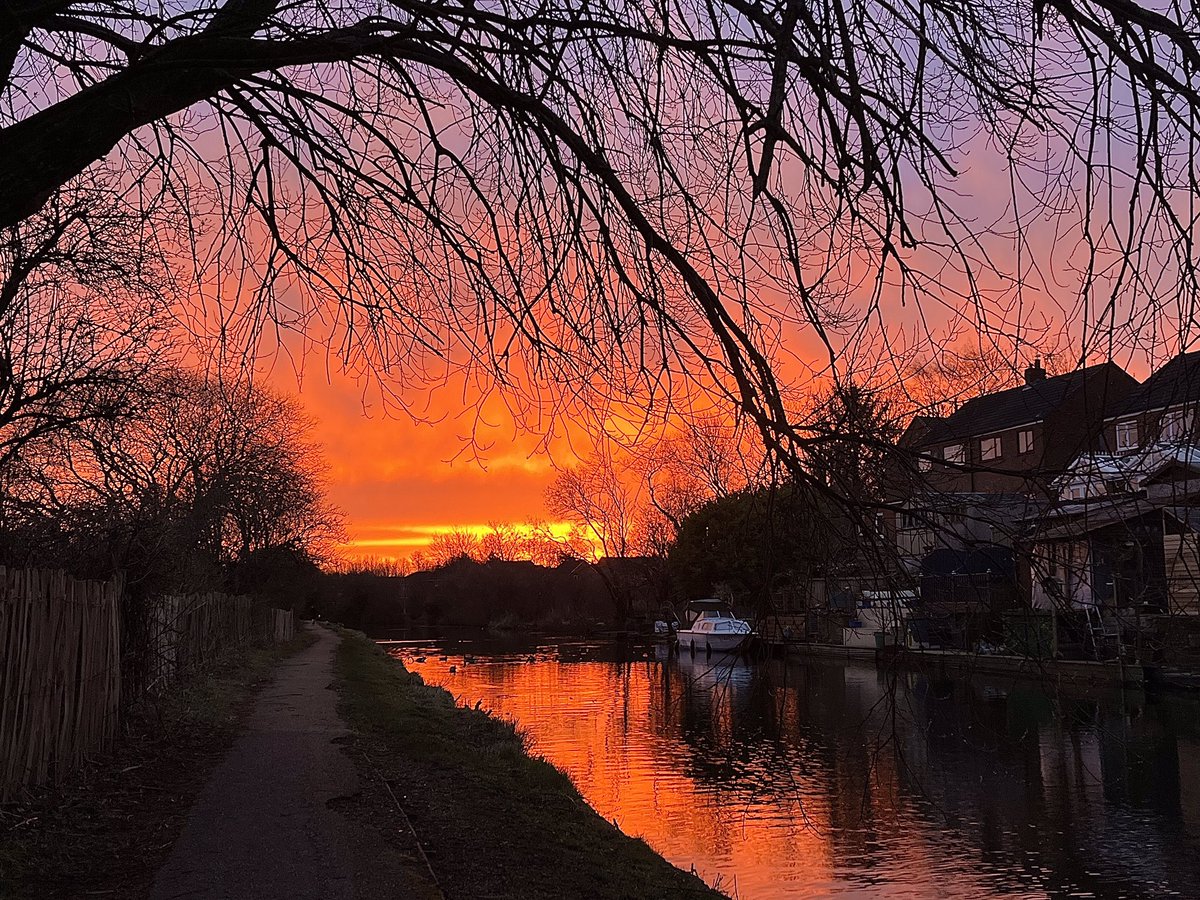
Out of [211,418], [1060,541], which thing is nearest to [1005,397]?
[1060,541]

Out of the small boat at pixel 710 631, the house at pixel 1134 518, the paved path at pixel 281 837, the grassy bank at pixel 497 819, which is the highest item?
the house at pixel 1134 518

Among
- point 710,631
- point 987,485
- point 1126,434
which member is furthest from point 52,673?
point 710,631

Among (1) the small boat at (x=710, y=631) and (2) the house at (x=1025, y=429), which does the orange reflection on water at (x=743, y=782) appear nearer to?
(2) the house at (x=1025, y=429)

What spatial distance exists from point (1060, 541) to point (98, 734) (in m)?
10.1

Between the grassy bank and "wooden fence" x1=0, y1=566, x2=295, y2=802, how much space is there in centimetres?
272

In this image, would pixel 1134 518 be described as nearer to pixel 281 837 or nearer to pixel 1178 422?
pixel 1178 422

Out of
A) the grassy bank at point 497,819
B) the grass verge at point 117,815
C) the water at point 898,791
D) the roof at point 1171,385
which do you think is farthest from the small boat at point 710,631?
the roof at point 1171,385

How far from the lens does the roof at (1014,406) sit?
3.72 metres

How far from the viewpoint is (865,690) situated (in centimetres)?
3170

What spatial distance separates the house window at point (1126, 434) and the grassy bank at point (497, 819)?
5271 millimetres

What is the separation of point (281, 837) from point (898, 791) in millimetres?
11193

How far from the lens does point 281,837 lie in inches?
341

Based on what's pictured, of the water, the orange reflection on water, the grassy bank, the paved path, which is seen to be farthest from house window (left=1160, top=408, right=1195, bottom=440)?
the grassy bank

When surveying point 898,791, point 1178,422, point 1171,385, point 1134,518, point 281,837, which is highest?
point 1171,385
